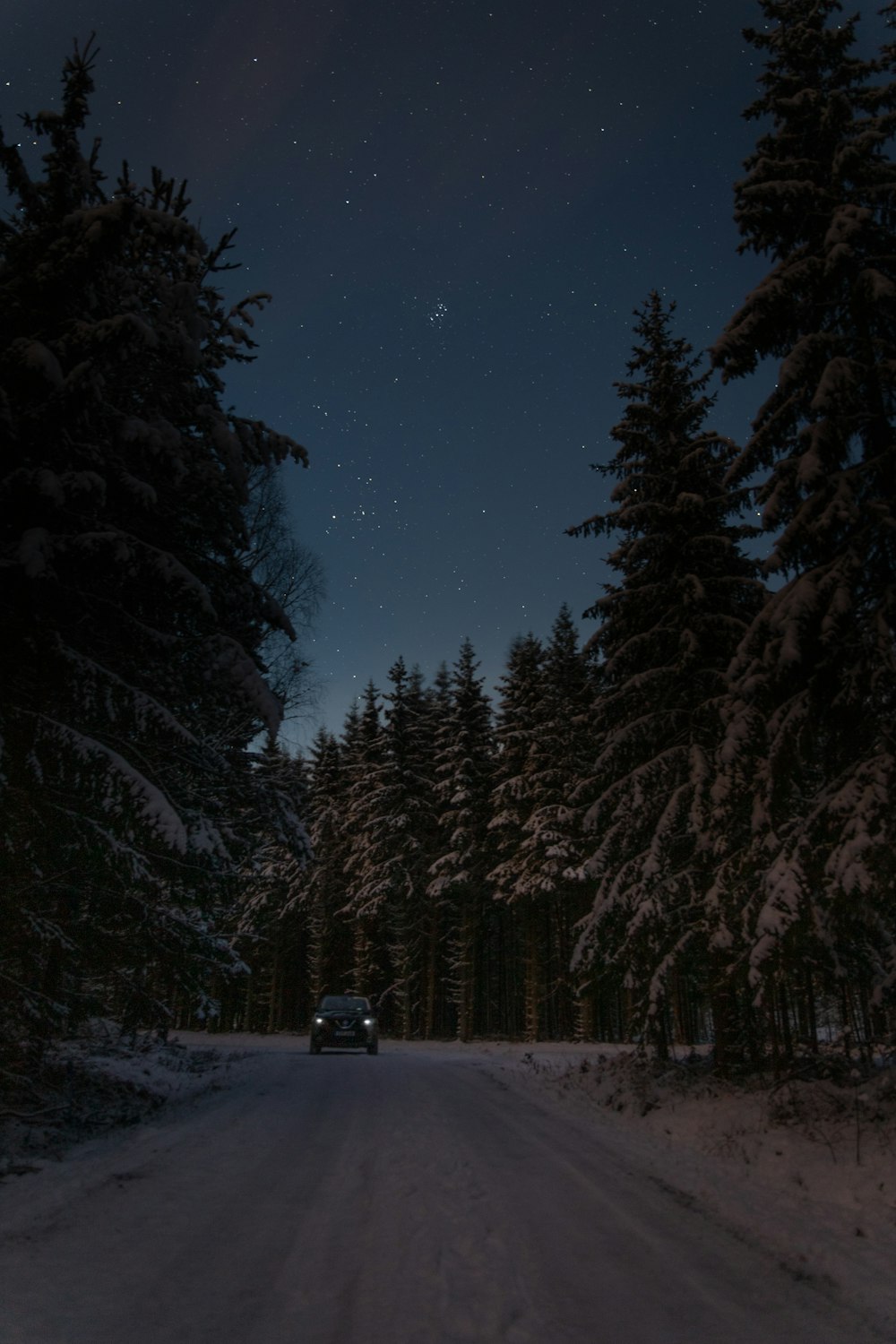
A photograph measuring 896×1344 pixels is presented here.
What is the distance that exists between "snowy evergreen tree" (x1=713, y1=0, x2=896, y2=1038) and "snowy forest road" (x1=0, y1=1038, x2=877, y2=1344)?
12.0 feet

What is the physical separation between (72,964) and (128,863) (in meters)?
2.63

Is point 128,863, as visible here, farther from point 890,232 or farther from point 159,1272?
point 890,232

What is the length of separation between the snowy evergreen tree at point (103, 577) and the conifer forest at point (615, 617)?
44 millimetres

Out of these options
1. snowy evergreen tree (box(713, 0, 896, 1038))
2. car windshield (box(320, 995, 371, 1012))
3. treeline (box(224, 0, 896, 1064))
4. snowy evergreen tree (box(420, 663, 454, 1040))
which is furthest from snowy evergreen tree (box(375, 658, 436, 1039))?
snowy evergreen tree (box(713, 0, 896, 1038))

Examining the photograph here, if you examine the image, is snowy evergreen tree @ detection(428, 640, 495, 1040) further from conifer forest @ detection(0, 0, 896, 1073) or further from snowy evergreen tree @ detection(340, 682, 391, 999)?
conifer forest @ detection(0, 0, 896, 1073)

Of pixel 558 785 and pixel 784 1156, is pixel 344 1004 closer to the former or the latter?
pixel 558 785

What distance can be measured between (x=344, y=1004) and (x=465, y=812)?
406 inches

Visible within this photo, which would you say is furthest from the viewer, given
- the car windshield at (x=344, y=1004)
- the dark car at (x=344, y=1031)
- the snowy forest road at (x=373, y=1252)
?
the car windshield at (x=344, y=1004)

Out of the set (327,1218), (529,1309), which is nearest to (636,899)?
(327,1218)

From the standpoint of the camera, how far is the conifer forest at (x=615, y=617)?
27.0 ft

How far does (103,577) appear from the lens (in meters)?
8.92

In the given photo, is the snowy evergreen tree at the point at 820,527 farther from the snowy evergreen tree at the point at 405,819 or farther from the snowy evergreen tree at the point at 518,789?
the snowy evergreen tree at the point at 405,819

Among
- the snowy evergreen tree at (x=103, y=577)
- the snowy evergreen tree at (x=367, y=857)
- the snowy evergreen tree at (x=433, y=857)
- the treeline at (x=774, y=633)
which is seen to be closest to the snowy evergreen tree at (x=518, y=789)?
the snowy evergreen tree at (x=433, y=857)

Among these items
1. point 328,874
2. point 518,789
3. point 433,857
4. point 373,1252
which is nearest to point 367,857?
point 433,857
